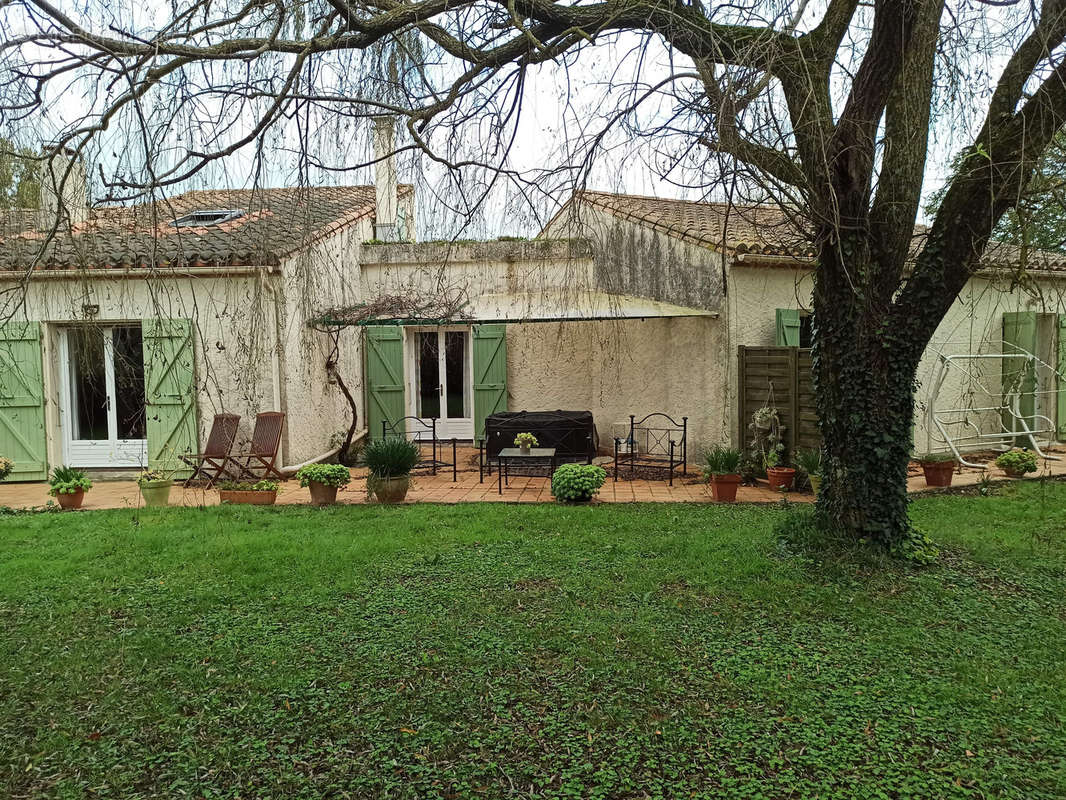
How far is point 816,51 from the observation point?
4.35 meters

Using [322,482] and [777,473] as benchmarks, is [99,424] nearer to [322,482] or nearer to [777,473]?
[322,482]

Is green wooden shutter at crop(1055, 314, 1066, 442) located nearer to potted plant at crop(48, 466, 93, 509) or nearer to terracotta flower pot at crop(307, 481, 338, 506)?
terracotta flower pot at crop(307, 481, 338, 506)

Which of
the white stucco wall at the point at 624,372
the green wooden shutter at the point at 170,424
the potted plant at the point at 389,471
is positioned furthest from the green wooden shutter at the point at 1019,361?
the green wooden shutter at the point at 170,424

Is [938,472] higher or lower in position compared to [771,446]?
lower

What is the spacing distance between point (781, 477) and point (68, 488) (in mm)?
8252

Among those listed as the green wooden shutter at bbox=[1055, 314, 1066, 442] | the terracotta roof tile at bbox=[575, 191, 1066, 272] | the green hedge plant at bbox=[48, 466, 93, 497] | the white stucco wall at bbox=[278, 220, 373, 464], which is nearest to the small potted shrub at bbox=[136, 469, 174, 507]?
the green hedge plant at bbox=[48, 466, 93, 497]

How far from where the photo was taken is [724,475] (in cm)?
750

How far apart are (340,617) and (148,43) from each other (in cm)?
323

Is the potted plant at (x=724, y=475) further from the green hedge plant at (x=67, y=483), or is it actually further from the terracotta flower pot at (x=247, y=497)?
the green hedge plant at (x=67, y=483)

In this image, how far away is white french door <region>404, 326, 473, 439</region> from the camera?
1273 cm

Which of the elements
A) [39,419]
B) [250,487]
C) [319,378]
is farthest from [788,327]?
[39,419]

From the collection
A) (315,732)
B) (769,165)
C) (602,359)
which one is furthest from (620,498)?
(315,732)

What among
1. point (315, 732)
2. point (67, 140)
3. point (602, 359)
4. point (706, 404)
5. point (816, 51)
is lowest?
point (315, 732)

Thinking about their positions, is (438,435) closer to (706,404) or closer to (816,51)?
(706,404)
